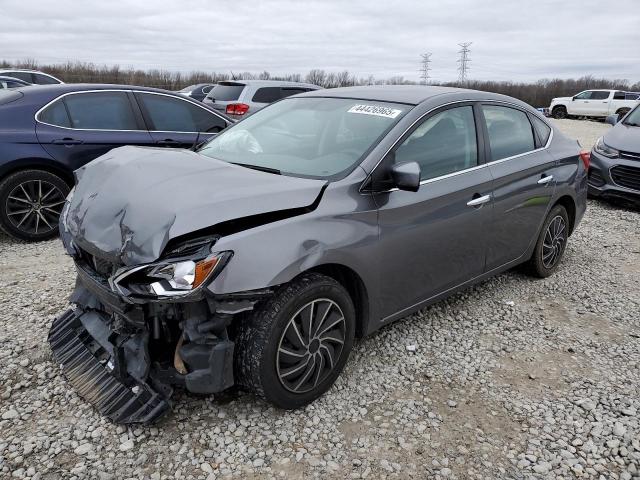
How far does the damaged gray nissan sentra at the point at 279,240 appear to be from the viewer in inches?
97.7

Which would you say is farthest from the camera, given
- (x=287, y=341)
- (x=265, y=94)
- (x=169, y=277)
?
(x=265, y=94)

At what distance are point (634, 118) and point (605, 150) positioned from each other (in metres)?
1.13

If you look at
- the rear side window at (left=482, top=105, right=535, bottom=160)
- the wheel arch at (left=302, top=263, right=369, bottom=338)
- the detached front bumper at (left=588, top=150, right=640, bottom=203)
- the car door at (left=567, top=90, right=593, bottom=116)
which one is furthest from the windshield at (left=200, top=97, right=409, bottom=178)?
the car door at (left=567, top=90, right=593, bottom=116)

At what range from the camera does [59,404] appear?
2.89 m

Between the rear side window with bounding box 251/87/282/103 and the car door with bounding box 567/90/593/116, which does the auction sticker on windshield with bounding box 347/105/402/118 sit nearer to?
the rear side window with bounding box 251/87/282/103

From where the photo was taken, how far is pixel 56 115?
222 inches

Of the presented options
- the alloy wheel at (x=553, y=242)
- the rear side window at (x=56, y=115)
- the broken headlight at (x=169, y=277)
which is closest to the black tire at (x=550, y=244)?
the alloy wheel at (x=553, y=242)

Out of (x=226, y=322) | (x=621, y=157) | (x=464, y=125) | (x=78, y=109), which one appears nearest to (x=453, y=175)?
(x=464, y=125)

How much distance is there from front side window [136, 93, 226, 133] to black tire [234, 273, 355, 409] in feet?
14.0

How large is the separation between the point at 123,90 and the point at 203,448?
4.87 meters

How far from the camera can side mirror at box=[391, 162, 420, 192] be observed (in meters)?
2.92

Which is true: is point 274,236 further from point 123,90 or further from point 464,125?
point 123,90

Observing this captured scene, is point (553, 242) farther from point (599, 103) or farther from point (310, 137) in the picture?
point (599, 103)

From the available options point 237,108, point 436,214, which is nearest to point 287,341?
point 436,214
